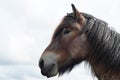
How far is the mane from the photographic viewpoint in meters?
9.12

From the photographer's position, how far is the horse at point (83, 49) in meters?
9.20

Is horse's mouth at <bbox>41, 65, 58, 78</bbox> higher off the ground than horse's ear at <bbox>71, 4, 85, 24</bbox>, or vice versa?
horse's ear at <bbox>71, 4, 85, 24</bbox>

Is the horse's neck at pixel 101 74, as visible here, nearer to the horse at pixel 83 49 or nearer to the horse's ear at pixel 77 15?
the horse at pixel 83 49

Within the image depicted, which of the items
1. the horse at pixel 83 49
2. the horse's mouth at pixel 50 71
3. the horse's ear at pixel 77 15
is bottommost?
the horse's mouth at pixel 50 71

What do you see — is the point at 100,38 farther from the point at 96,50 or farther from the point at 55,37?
the point at 55,37

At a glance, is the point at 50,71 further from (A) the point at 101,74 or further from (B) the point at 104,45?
(B) the point at 104,45

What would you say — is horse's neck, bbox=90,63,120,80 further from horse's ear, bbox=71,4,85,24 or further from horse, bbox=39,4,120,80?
horse's ear, bbox=71,4,85,24

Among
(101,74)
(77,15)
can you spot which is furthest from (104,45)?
(77,15)

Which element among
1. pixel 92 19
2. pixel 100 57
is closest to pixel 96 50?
pixel 100 57

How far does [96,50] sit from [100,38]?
28 centimetres

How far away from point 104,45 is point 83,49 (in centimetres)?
48

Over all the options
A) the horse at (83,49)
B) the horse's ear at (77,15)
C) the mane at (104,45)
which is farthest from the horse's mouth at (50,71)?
the horse's ear at (77,15)

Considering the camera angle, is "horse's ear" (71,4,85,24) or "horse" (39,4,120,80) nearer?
"horse" (39,4,120,80)

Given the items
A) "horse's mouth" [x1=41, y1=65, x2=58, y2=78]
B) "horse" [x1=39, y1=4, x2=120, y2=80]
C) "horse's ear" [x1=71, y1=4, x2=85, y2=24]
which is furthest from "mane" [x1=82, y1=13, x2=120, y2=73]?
"horse's mouth" [x1=41, y1=65, x2=58, y2=78]
